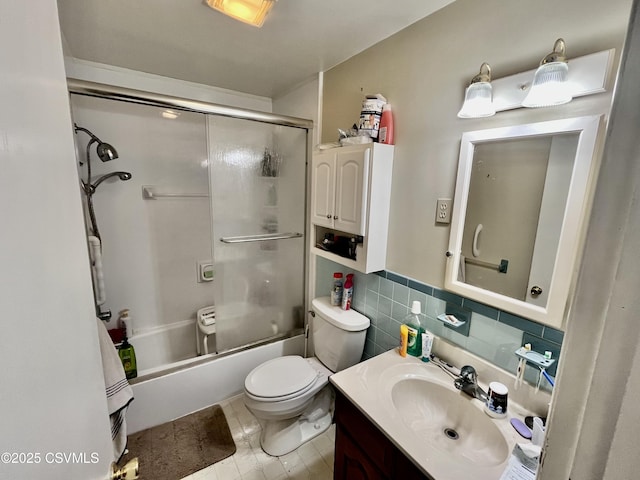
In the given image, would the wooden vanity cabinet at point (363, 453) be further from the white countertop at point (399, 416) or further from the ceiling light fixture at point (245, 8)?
the ceiling light fixture at point (245, 8)

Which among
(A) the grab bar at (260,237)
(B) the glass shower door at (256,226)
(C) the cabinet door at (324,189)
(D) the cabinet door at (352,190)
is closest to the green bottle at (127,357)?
(B) the glass shower door at (256,226)

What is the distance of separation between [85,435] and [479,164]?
137 cm

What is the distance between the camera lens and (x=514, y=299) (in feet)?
3.33

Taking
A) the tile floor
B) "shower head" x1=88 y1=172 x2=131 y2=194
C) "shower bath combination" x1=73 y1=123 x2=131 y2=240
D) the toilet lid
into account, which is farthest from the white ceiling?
the tile floor

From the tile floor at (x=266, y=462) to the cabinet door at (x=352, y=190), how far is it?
50.2 inches

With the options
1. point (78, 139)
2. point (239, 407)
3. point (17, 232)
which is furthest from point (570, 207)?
point (78, 139)

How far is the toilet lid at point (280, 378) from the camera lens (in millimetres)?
1502

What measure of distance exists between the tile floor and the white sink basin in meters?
0.72

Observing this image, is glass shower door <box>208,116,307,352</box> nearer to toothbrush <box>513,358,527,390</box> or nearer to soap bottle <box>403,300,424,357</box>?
soap bottle <box>403,300,424,357</box>

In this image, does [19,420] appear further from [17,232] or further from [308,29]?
[308,29]

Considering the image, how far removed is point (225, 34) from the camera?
1.40 metres

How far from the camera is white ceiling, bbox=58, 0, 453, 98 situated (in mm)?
1192

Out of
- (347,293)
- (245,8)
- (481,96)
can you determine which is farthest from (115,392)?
(481,96)

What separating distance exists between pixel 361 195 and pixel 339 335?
822mm
